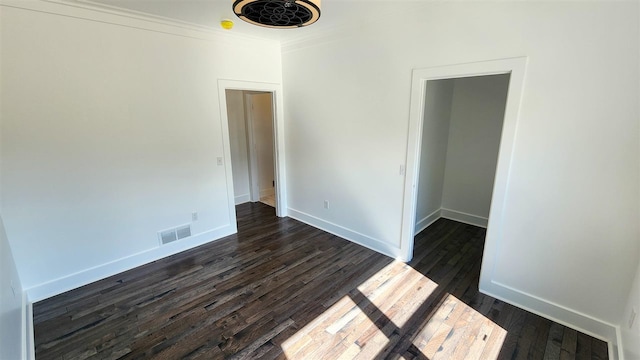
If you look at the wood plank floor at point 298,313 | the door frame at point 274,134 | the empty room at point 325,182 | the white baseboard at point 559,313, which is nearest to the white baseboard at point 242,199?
the door frame at point 274,134

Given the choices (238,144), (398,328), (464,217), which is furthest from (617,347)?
(238,144)

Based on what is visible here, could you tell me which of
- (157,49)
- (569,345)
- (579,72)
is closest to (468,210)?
(569,345)

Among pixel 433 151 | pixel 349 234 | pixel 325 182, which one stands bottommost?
pixel 349 234

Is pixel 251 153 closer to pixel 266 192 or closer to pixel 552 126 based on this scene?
pixel 266 192

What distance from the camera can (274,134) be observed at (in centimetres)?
423

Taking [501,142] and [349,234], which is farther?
[349,234]

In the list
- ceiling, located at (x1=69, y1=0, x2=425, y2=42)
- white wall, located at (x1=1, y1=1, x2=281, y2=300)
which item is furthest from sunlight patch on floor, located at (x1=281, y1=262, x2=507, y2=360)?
ceiling, located at (x1=69, y1=0, x2=425, y2=42)

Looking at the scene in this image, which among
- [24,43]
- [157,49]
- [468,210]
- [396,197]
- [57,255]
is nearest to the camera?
[24,43]

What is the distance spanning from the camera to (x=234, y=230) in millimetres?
3938

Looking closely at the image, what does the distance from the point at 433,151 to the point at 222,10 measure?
123 inches

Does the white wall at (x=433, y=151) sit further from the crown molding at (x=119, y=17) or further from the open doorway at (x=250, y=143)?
the crown molding at (x=119, y=17)

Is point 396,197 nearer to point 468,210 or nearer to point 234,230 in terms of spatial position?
point 468,210

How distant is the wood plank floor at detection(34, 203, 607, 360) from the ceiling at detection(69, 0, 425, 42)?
2651mm

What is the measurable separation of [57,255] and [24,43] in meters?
1.88
